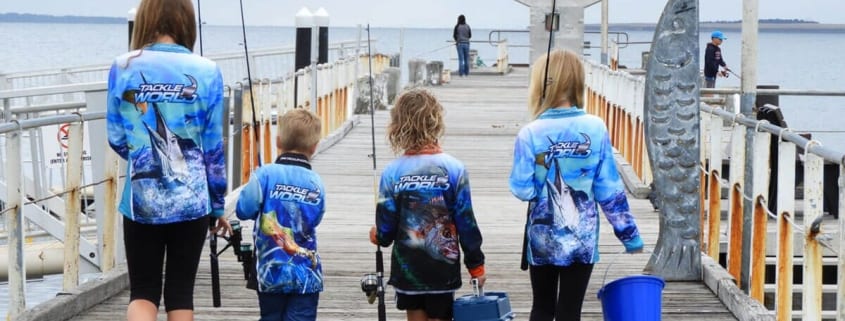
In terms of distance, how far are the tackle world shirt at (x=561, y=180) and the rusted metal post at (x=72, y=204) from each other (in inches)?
106

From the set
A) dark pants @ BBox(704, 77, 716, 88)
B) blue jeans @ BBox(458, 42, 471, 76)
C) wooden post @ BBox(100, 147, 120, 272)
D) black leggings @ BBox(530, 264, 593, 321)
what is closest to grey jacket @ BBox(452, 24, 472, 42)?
blue jeans @ BBox(458, 42, 471, 76)

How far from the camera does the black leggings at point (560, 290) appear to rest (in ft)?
19.5

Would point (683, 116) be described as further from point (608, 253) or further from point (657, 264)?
point (608, 253)

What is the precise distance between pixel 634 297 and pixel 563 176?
0.55 meters

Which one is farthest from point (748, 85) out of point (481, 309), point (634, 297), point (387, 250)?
point (481, 309)

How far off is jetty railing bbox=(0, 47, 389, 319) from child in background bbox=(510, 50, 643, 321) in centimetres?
144

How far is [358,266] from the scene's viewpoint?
9289 mm

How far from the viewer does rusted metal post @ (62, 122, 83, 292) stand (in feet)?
24.8

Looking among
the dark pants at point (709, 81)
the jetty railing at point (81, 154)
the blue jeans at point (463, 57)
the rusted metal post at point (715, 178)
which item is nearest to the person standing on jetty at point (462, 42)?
the blue jeans at point (463, 57)

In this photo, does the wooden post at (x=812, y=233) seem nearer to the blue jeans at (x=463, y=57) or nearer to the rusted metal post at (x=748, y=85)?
the rusted metal post at (x=748, y=85)

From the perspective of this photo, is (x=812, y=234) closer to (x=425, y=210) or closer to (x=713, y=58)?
(x=425, y=210)

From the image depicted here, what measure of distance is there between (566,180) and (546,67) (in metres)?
0.45

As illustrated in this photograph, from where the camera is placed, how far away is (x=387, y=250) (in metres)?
9.97

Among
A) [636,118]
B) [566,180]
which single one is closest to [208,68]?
[566,180]
